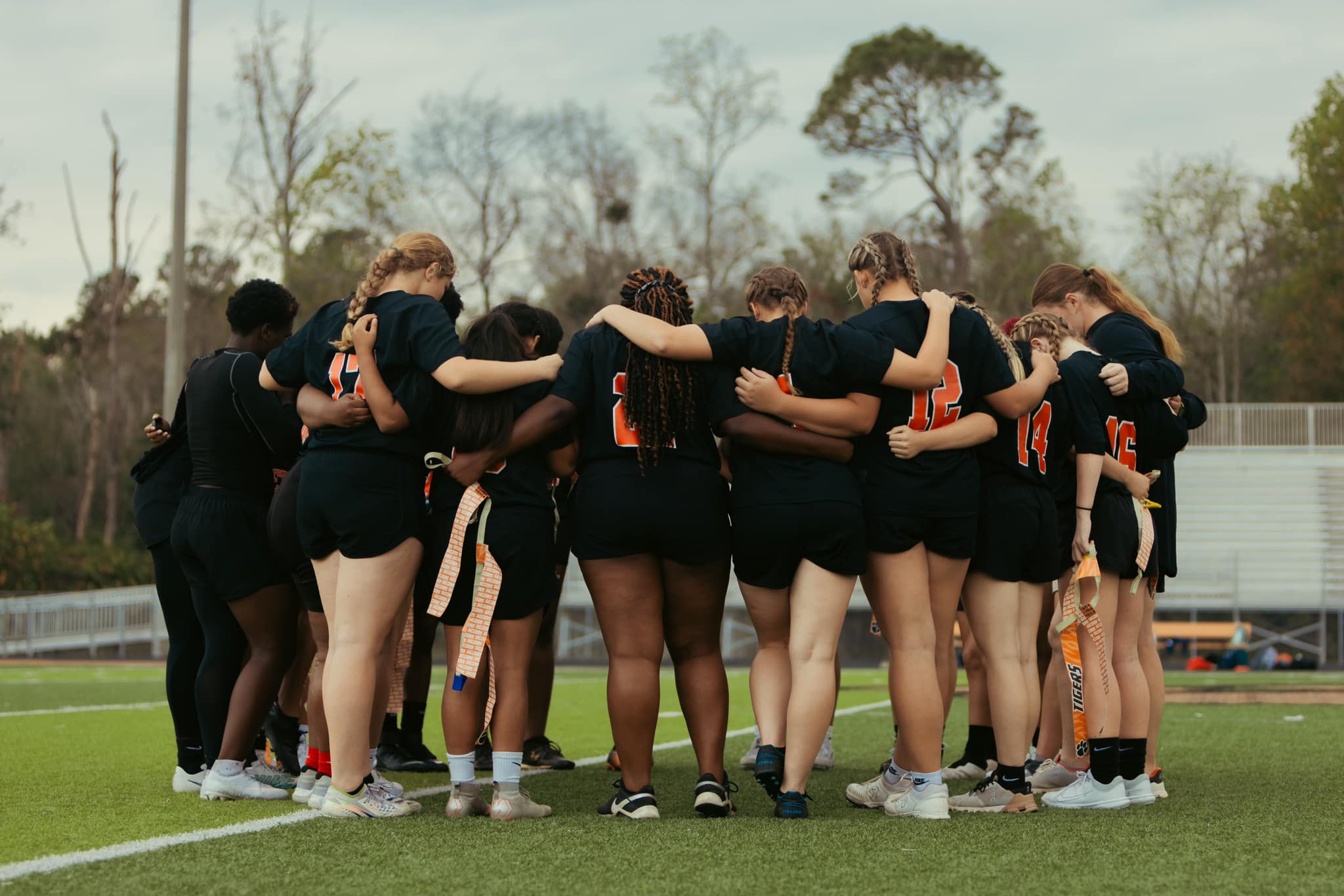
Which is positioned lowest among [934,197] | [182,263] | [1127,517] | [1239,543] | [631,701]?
[1239,543]

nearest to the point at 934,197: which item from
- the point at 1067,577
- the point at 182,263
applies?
the point at 182,263

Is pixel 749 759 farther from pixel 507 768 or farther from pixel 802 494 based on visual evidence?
pixel 802 494

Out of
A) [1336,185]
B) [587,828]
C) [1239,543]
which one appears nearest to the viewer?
[587,828]

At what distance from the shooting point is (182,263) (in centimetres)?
1948

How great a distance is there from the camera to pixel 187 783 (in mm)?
5578

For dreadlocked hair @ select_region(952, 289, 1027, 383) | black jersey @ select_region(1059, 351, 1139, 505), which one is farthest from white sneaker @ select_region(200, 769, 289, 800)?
black jersey @ select_region(1059, 351, 1139, 505)

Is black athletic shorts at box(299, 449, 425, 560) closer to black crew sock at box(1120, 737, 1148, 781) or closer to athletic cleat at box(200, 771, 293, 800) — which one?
athletic cleat at box(200, 771, 293, 800)

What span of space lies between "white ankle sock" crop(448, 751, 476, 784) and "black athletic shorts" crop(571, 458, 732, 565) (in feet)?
2.78

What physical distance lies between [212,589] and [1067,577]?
3.61 m

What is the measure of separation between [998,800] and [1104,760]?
1.77 feet

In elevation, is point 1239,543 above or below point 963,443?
below

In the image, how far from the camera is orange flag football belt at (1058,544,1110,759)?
5.27m

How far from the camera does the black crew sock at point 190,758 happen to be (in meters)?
5.68

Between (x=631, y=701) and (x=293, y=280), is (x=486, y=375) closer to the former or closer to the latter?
(x=631, y=701)
